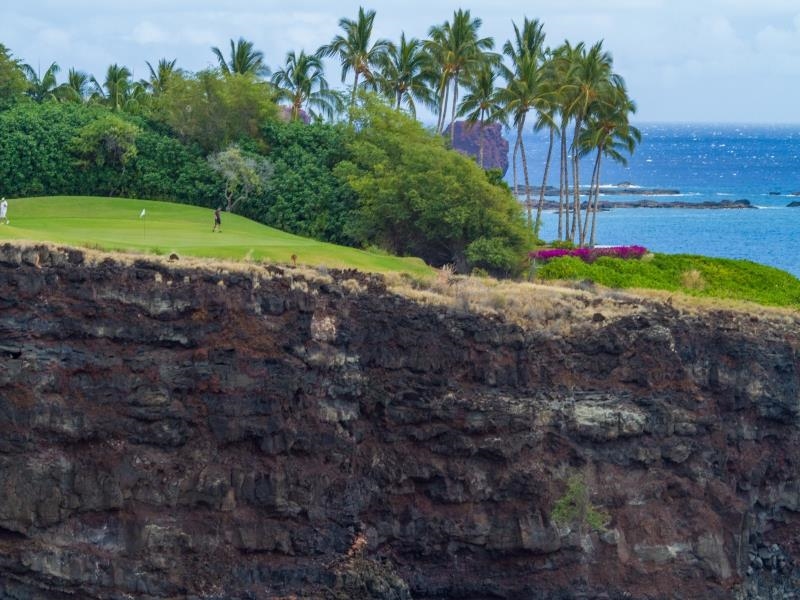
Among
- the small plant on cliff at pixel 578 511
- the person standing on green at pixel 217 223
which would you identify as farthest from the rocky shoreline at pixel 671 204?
the small plant on cliff at pixel 578 511

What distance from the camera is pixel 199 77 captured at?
57625mm

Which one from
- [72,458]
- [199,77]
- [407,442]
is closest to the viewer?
[72,458]

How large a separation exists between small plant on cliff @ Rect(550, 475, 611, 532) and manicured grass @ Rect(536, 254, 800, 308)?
402 inches

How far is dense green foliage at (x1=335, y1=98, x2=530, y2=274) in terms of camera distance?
155 feet

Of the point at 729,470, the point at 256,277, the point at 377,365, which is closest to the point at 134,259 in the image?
the point at 256,277

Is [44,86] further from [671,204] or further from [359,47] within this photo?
[671,204]

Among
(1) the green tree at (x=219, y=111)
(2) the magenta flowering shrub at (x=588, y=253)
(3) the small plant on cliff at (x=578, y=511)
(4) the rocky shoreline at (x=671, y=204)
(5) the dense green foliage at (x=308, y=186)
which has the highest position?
(1) the green tree at (x=219, y=111)

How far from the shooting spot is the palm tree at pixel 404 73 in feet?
196

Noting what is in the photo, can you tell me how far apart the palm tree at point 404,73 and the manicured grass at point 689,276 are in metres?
14.6

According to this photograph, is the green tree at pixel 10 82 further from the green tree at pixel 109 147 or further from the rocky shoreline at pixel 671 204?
the rocky shoreline at pixel 671 204

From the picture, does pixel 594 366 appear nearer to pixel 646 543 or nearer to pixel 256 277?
pixel 646 543

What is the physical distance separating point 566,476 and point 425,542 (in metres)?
3.88

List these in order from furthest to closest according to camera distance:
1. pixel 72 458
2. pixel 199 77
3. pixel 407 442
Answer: pixel 199 77, pixel 407 442, pixel 72 458

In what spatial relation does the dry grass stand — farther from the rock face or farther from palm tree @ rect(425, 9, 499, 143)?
palm tree @ rect(425, 9, 499, 143)
